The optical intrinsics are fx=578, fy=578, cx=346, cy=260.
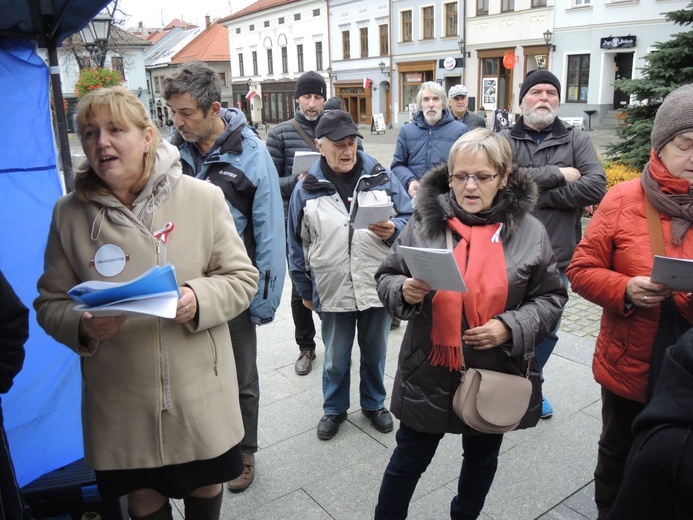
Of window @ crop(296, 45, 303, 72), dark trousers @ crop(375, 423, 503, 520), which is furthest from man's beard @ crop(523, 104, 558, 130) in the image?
window @ crop(296, 45, 303, 72)

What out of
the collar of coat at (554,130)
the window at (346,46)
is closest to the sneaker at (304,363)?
the collar of coat at (554,130)

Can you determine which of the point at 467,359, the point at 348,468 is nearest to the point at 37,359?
the point at 348,468

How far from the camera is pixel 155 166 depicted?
2057 mm

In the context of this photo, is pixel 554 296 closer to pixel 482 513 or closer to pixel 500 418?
pixel 500 418

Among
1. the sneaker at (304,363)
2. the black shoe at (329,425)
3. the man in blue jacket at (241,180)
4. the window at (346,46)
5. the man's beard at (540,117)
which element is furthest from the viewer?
the window at (346,46)

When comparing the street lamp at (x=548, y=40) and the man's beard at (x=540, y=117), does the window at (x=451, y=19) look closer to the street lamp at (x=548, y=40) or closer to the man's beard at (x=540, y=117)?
the street lamp at (x=548, y=40)

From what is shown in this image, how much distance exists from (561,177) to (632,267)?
3.37 ft

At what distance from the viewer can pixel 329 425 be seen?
3543 millimetres

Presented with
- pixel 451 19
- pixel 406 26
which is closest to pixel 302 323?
pixel 451 19

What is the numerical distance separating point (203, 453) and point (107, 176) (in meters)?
1.03

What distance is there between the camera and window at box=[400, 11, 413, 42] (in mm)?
36812

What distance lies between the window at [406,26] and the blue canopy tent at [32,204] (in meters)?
36.8

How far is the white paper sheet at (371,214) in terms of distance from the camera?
9.16ft

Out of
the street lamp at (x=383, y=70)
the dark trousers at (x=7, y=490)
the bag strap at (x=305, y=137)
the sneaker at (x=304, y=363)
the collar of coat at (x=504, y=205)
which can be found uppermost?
the street lamp at (x=383, y=70)
